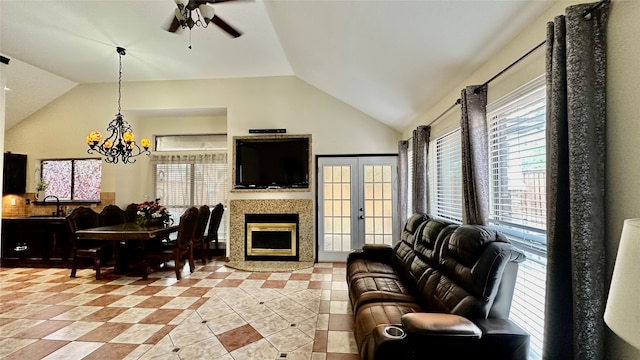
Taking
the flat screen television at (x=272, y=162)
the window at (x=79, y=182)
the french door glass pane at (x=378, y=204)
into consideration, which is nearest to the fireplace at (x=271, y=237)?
the flat screen television at (x=272, y=162)

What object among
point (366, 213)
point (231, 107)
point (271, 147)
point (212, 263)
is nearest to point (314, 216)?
point (366, 213)

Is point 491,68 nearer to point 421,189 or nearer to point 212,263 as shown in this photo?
point 421,189

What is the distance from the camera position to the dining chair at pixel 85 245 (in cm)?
463

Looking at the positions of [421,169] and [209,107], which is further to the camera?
[209,107]

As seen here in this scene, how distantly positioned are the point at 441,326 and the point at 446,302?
0.52 meters

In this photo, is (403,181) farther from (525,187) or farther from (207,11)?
(207,11)

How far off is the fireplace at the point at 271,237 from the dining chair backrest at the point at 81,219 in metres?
2.72

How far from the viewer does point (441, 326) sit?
1643 millimetres

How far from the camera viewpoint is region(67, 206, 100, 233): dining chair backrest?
15.3ft

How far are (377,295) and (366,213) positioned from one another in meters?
3.13

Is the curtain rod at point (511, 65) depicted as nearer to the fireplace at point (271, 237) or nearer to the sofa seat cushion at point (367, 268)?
the sofa seat cushion at point (367, 268)

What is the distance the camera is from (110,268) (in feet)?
17.1

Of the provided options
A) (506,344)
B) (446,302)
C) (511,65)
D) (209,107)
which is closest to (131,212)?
(209,107)

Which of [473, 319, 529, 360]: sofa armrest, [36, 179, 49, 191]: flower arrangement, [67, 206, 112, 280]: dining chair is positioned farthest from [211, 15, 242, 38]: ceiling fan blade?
[36, 179, 49, 191]: flower arrangement
